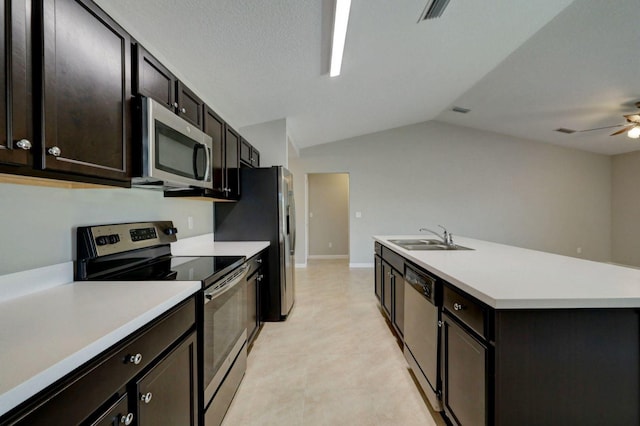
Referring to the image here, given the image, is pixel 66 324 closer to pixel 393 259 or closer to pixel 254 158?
pixel 393 259

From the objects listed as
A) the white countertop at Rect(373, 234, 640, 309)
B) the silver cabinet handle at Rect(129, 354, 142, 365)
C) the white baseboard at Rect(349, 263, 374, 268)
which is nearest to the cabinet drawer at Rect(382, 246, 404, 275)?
the white countertop at Rect(373, 234, 640, 309)

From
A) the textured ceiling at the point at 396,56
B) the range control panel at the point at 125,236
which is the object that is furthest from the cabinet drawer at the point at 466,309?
the textured ceiling at the point at 396,56

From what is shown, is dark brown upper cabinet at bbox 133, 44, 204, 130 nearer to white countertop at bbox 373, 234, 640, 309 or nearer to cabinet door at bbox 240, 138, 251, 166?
cabinet door at bbox 240, 138, 251, 166

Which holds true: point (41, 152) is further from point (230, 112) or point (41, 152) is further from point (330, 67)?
point (230, 112)

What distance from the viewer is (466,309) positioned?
4.21 ft

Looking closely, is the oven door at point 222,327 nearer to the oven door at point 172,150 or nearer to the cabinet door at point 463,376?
the oven door at point 172,150

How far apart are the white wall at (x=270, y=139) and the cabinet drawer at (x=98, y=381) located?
3448 mm

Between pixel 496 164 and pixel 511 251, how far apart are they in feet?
15.8

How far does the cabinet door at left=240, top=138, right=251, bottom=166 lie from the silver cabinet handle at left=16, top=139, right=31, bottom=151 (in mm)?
2181

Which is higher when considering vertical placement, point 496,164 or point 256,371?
point 496,164

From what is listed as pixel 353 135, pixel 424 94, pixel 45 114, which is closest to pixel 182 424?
pixel 45 114

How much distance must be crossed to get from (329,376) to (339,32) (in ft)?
8.81

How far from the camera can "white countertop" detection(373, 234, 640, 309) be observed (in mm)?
1059

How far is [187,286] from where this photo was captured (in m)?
1.25
